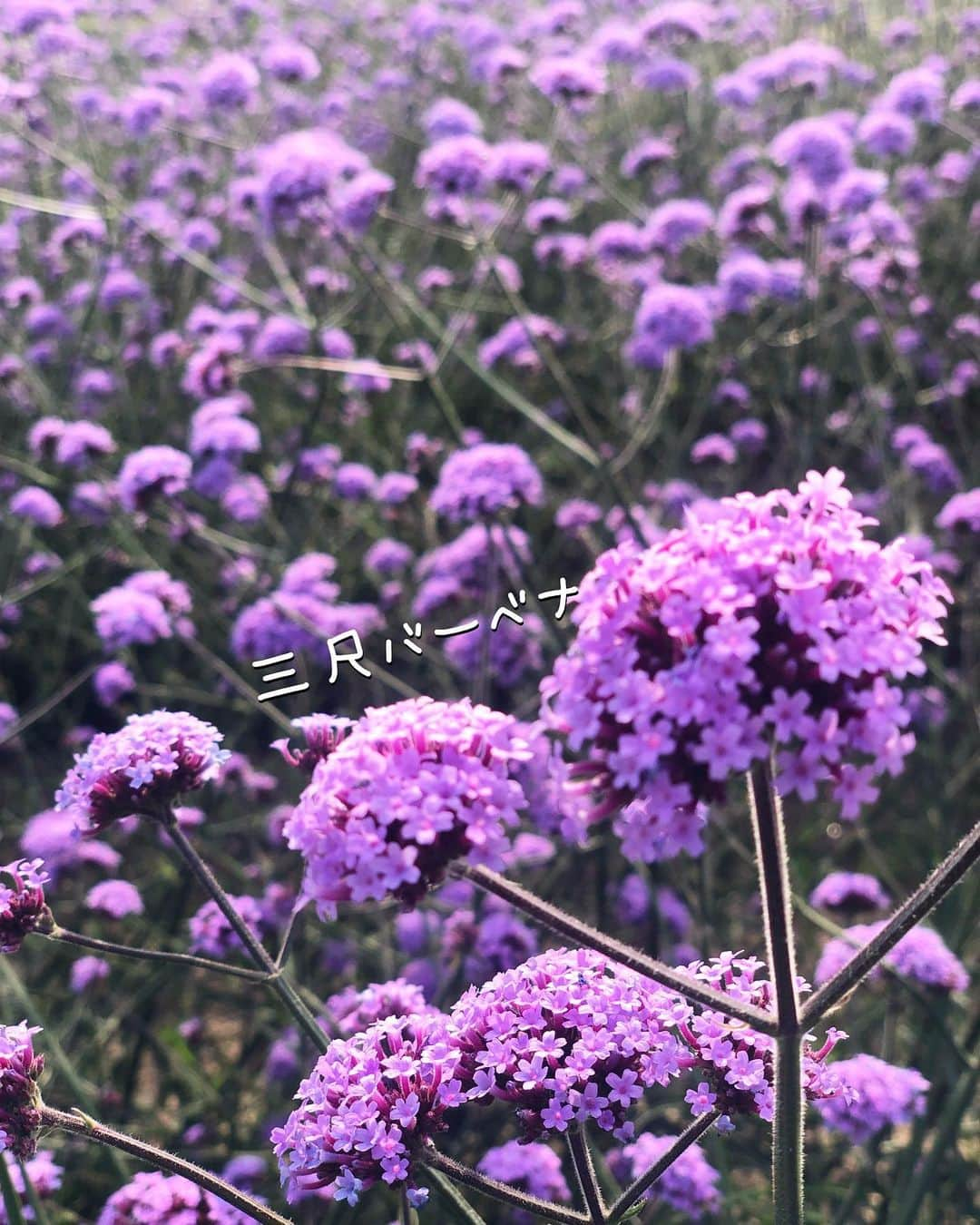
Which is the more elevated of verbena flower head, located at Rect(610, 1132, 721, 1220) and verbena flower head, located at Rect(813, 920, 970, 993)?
verbena flower head, located at Rect(813, 920, 970, 993)

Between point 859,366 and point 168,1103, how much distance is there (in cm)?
252

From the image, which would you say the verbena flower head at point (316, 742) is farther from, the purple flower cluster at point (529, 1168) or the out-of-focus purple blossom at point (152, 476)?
the out-of-focus purple blossom at point (152, 476)

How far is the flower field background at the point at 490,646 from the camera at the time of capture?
1.08 meters

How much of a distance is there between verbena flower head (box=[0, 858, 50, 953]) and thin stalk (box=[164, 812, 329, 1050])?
149 millimetres

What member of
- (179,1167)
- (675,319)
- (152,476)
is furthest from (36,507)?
(179,1167)

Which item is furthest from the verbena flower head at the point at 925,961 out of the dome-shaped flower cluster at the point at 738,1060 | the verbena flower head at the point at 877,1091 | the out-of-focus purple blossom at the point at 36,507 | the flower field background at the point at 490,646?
the out-of-focus purple blossom at the point at 36,507

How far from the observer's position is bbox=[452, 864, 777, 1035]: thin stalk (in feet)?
3.50

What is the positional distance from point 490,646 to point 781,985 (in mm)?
2024

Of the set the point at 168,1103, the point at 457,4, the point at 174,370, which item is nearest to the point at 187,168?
the point at 174,370

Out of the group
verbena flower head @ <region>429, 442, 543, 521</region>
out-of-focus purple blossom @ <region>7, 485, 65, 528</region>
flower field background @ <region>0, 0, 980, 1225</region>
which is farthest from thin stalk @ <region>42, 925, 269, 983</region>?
out-of-focus purple blossom @ <region>7, 485, 65, 528</region>

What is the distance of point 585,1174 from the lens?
4.24ft

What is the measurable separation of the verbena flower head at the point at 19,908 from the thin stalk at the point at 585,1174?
0.59 meters

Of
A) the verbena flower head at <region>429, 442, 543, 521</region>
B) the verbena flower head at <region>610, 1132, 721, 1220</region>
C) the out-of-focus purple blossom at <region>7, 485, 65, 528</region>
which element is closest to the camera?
the verbena flower head at <region>610, 1132, 721, 1220</region>

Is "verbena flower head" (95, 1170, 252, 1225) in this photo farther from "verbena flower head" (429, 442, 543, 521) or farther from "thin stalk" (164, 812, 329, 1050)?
"verbena flower head" (429, 442, 543, 521)
